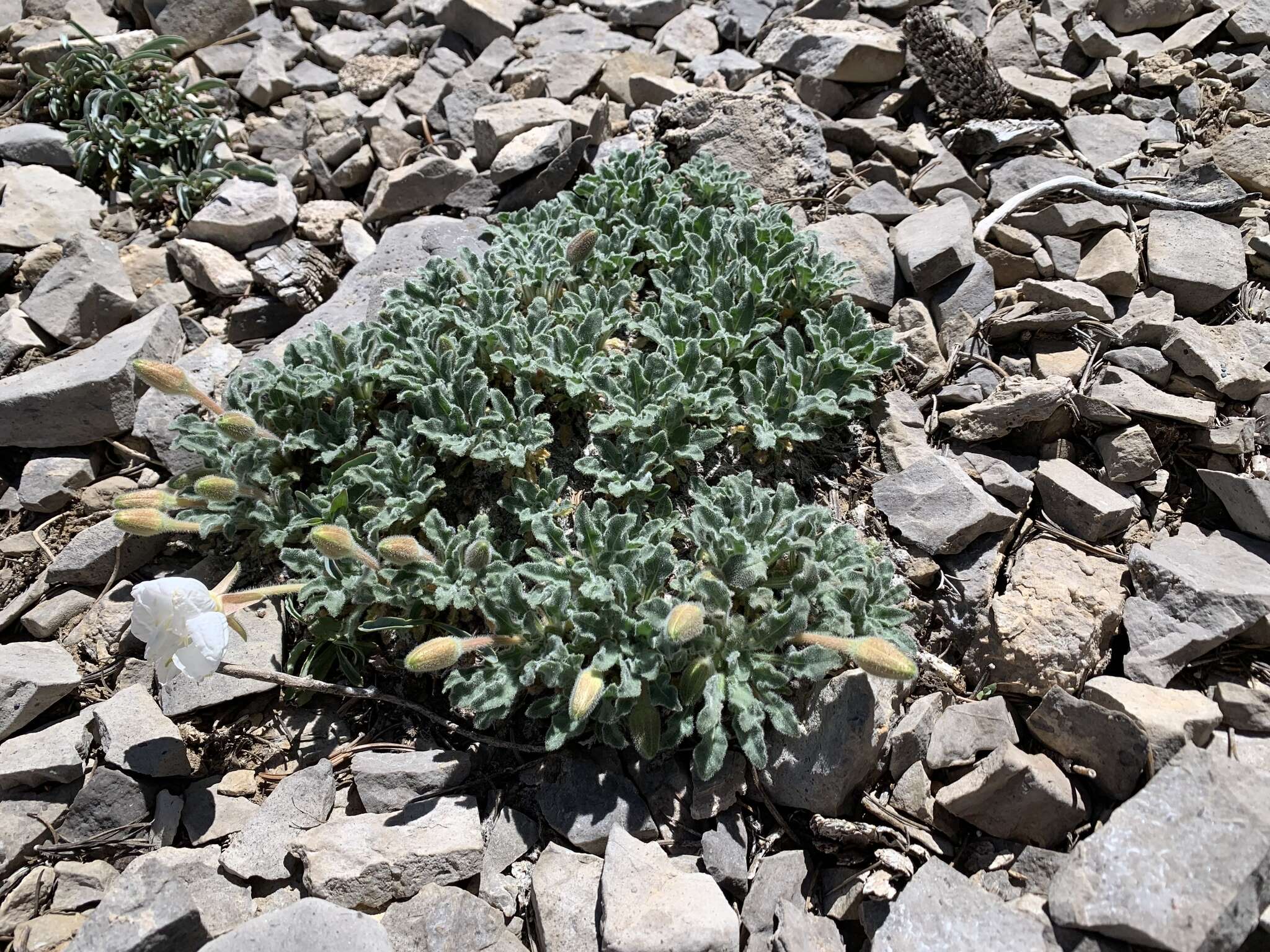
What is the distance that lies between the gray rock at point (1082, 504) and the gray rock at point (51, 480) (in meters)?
3.72

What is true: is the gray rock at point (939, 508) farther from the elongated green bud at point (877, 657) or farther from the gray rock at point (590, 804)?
the gray rock at point (590, 804)

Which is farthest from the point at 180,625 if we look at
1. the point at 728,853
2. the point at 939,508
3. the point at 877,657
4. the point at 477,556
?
the point at 939,508

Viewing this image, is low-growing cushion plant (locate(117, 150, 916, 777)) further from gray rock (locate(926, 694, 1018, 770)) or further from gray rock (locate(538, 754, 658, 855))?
gray rock (locate(926, 694, 1018, 770))

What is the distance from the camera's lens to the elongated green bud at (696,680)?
271cm

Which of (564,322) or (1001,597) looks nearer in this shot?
(1001,597)

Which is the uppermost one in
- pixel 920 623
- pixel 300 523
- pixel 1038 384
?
pixel 1038 384

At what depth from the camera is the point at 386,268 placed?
13.8ft

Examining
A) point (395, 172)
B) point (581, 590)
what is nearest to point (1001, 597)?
point (581, 590)

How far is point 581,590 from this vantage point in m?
2.74

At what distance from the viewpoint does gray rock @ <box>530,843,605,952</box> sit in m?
2.38

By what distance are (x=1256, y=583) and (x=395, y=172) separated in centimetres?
418

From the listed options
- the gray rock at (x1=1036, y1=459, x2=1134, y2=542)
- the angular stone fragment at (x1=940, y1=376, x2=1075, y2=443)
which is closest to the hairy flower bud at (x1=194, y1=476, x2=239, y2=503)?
the angular stone fragment at (x1=940, y1=376, x2=1075, y2=443)

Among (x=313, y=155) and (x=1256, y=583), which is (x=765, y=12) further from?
(x=1256, y=583)

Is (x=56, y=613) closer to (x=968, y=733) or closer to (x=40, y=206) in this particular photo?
(x=40, y=206)
